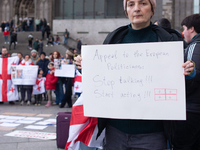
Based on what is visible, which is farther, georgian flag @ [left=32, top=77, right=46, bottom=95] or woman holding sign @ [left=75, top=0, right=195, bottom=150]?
georgian flag @ [left=32, top=77, right=46, bottom=95]

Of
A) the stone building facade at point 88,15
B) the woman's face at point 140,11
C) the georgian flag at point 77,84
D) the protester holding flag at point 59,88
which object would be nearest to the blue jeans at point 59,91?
the protester holding flag at point 59,88

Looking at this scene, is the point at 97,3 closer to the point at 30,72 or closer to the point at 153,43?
the point at 30,72

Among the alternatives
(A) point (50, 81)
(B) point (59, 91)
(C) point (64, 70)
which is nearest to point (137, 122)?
(C) point (64, 70)

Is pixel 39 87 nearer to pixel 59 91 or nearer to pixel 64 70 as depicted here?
pixel 59 91

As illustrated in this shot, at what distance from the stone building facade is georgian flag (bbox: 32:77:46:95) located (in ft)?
66.3

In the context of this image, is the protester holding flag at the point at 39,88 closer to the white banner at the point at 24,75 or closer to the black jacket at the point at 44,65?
the white banner at the point at 24,75

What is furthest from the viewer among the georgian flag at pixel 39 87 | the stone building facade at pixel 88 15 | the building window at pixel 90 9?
the building window at pixel 90 9

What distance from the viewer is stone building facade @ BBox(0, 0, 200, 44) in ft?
89.2

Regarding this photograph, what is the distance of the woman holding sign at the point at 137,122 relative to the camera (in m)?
1.96

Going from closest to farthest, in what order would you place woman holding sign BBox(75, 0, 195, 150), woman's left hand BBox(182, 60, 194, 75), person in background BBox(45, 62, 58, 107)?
woman's left hand BBox(182, 60, 194, 75) < woman holding sign BBox(75, 0, 195, 150) < person in background BBox(45, 62, 58, 107)

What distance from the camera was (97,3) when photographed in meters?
31.5

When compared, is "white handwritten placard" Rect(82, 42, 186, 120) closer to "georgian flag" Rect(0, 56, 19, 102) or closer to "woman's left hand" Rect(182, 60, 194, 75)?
"woman's left hand" Rect(182, 60, 194, 75)

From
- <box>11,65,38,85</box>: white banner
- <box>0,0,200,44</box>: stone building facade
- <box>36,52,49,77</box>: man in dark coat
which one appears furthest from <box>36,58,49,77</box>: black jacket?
<box>0,0,200,44</box>: stone building facade

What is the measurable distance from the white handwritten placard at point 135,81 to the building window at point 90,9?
29408mm
